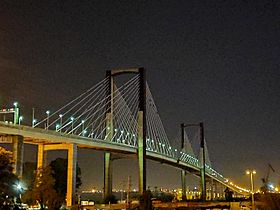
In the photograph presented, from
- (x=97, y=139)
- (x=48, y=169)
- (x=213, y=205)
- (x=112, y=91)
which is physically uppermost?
(x=112, y=91)

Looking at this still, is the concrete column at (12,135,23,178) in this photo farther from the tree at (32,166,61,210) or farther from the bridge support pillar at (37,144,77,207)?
the bridge support pillar at (37,144,77,207)

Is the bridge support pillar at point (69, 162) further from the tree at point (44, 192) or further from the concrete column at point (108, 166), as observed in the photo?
the concrete column at point (108, 166)

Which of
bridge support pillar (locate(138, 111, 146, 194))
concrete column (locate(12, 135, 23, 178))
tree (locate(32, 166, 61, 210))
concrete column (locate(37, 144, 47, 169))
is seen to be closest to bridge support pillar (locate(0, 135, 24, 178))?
concrete column (locate(12, 135, 23, 178))

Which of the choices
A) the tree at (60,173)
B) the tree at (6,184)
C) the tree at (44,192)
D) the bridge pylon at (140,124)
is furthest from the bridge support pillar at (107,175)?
the tree at (6,184)

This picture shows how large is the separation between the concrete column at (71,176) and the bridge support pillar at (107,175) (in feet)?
47.7

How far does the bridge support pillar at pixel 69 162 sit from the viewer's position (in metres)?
73.4

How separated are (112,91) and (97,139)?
1504cm

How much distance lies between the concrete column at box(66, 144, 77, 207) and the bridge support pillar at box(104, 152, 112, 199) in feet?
47.7

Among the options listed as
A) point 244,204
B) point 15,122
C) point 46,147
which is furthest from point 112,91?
point 244,204

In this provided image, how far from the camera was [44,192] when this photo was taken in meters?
61.9

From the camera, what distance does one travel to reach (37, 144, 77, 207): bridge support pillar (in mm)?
73438

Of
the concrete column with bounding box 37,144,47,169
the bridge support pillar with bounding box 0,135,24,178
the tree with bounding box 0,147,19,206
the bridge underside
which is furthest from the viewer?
the concrete column with bounding box 37,144,47,169

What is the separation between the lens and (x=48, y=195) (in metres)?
62.1

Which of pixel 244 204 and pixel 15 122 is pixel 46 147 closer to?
pixel 15 122
